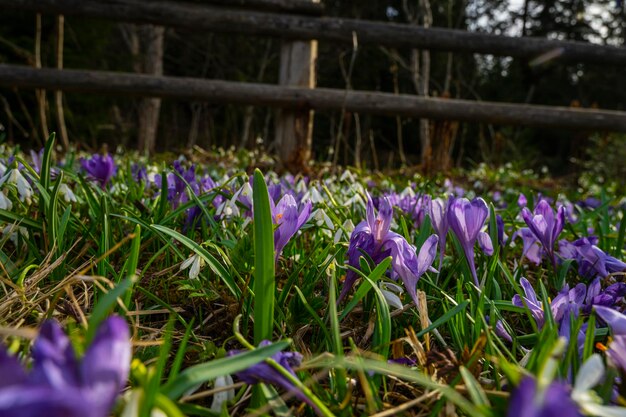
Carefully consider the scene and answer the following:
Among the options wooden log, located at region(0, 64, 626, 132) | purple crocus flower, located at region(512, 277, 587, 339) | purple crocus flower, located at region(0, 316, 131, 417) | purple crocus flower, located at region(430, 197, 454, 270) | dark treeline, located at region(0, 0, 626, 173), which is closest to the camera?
purple crocus flower, located at region(0, 316, 131, 417)

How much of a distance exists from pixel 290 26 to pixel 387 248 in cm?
386

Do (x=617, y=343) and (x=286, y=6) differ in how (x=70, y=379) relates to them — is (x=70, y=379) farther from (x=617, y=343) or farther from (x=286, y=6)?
(x=286, y=6)

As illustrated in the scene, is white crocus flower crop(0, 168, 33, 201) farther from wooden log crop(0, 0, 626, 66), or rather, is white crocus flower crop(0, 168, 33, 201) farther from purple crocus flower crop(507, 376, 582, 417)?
wooden log crop(0, 0, 626, 66)

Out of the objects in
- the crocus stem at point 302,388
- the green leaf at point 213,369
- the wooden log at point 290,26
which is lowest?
the crocus stem at point 302,388

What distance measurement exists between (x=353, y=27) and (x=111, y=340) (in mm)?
4569

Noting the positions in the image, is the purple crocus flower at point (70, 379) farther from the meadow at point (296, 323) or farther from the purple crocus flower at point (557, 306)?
the purple crocus flower at point (557, 306)

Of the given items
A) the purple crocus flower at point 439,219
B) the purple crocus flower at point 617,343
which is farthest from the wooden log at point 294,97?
the purple crocus flower at point 617,343

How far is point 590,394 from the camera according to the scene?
18.8 inches

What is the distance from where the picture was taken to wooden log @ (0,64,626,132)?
4.15m

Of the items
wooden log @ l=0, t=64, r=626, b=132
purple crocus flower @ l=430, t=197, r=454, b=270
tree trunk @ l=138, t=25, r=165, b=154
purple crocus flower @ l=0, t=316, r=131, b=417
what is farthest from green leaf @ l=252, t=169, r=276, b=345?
tree trunk @ l=138, t=25, r=165, b=154

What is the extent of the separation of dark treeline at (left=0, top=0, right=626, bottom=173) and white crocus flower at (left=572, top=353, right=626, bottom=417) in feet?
14.4

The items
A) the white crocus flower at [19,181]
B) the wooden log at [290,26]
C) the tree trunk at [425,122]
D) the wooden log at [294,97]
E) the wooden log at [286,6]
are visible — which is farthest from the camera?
the tree trunk at [425,122]

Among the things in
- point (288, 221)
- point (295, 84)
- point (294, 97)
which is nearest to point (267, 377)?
point (288, 221)

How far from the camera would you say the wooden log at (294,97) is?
415cm
